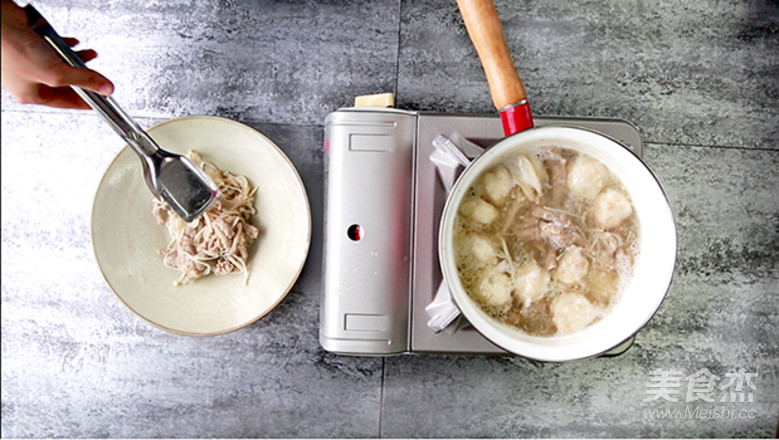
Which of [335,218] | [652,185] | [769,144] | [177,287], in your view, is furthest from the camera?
[769,144]

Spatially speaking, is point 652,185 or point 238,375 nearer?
point 652,185

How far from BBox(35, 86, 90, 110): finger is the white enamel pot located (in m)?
0.74

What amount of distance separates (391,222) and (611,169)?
0.41 m

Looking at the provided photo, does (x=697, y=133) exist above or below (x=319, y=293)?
above

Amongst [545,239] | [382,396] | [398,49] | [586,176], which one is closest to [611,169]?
[586,176]

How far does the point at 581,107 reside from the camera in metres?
1.34

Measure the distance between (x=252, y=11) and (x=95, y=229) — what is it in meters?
0.60

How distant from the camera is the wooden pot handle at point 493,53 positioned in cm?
96

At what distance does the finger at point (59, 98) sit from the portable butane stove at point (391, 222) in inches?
19.3

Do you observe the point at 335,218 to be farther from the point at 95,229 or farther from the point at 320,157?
the point at 95,229

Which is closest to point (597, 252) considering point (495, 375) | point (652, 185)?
point (652, 185)

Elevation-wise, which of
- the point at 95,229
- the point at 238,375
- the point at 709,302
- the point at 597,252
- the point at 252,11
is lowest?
the point at 238,375

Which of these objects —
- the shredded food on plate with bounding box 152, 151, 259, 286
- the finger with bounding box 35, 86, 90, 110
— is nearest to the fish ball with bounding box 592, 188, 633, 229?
the shredded food on plate with bounding box 152, 151, 259, 286

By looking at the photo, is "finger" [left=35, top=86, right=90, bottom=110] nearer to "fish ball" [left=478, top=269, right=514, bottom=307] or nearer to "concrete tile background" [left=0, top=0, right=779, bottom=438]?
"concrete tile background" [left=0, top=0, right=779, bottom=438]
